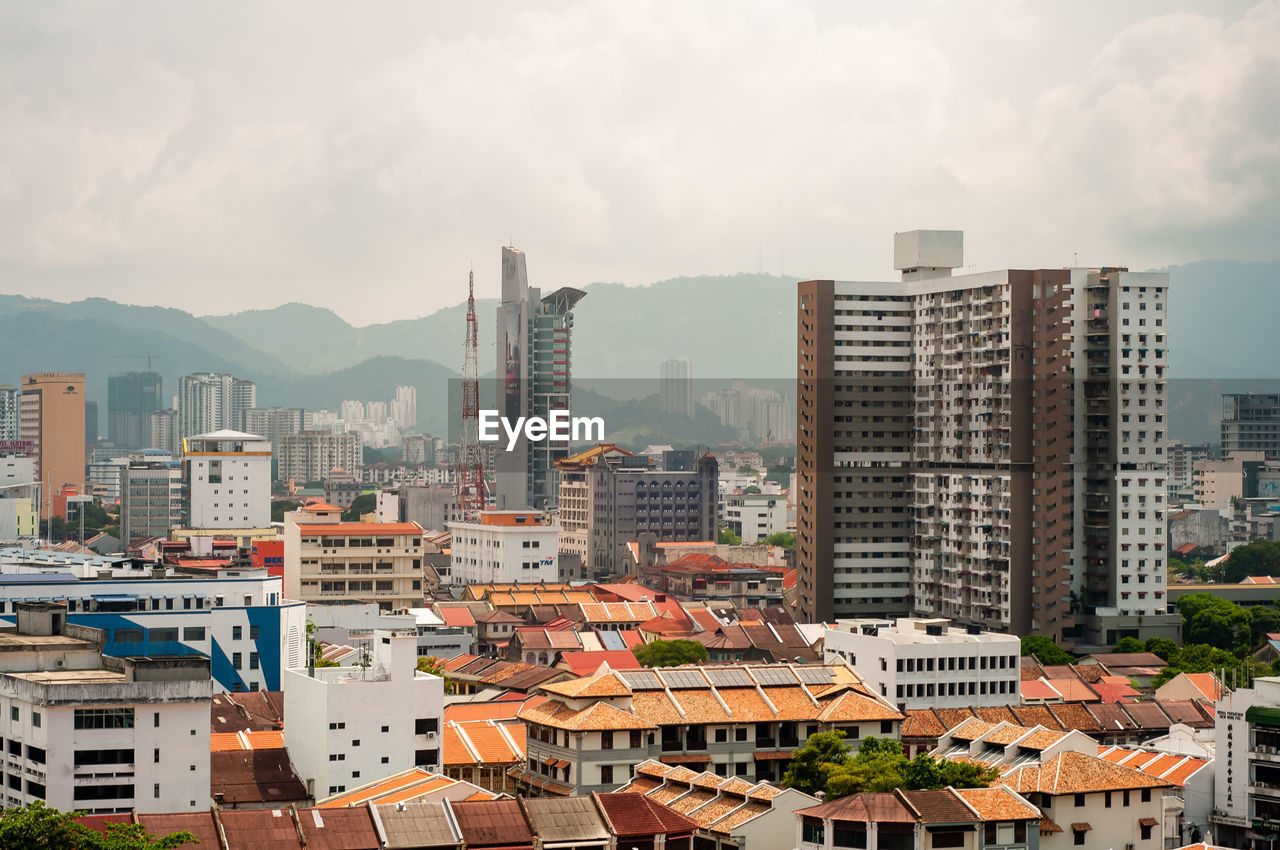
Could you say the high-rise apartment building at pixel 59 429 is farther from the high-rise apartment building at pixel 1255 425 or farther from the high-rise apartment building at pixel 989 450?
the high-rise apartment building at pixel 989 450

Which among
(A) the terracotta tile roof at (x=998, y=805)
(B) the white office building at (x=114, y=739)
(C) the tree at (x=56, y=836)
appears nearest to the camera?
(C) the tree at (x=56, y=836)

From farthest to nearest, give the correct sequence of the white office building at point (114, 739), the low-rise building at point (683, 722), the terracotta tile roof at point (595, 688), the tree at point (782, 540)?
the tree at point (782, 540)
the terracotta tile roof at point (595, 688)
the low-rise building at point (683, 722)
the white office building at point (114, 739)

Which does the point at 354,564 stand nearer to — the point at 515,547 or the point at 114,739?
the point at 515,547

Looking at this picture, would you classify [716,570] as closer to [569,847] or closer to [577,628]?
[577,628]

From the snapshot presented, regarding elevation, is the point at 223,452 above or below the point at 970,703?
above

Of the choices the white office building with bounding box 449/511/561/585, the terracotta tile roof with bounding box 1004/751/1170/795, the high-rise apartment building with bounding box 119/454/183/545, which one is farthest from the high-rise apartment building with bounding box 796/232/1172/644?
the high-rise apartment building with bounding box 119/454/183/545

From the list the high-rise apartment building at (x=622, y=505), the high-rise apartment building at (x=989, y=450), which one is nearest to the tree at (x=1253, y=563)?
the high-rise apartment building at (x=989, y=450)

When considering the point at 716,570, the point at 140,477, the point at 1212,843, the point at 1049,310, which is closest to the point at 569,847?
the point at 1212,843
